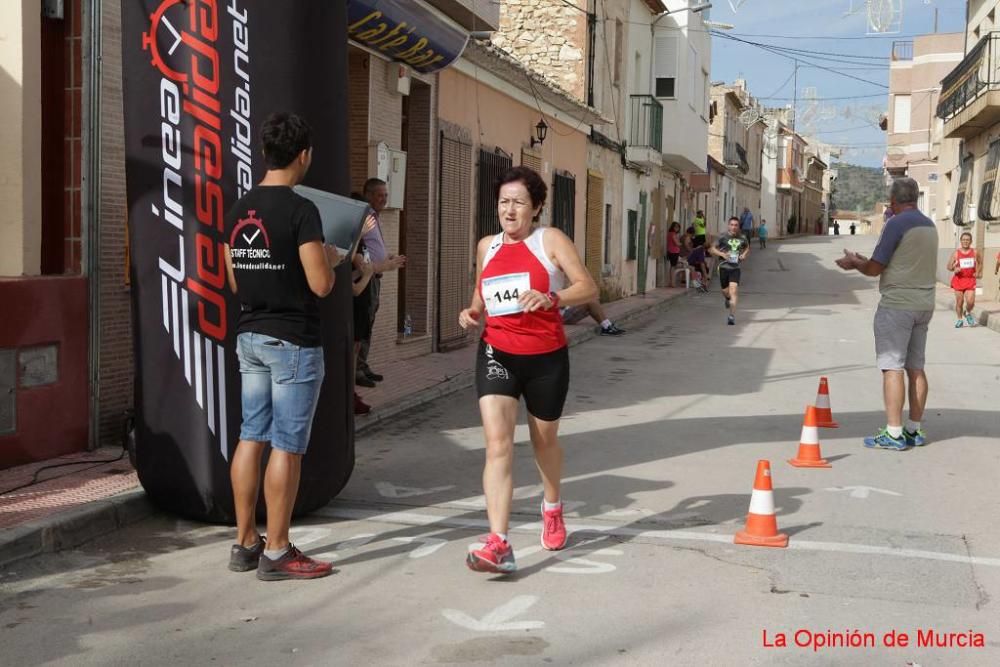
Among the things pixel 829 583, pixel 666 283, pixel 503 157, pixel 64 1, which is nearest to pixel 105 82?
pixel 64 1

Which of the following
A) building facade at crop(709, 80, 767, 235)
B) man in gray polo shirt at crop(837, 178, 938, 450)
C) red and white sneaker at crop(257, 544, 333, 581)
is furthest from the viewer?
building facade at crop(709, 80, 767, 235)

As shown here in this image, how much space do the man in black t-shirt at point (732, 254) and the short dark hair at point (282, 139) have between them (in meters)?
15.7

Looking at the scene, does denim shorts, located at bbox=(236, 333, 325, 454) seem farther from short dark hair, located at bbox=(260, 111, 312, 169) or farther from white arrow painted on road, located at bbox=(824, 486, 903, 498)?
white arrow painted on road, located at bbox=(824, 486, 903, 498)

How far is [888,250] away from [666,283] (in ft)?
89.6

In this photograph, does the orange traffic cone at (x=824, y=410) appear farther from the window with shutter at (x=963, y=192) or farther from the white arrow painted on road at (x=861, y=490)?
the window with shutter at (x=963, y=192)

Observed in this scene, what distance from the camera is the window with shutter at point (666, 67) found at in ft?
104

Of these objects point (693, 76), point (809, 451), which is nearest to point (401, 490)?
point (809, 451)

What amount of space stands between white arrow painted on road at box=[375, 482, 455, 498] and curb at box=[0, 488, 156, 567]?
1.37m

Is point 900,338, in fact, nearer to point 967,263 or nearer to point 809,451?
point 809,451

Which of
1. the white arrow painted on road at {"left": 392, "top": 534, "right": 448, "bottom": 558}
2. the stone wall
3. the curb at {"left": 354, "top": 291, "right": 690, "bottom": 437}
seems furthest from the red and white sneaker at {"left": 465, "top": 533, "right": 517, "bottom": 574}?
the stone wall

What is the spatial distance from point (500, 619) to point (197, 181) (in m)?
2.60

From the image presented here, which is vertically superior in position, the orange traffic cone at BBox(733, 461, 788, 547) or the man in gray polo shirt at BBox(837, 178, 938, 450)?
the man in gray polo shirt at BBox(837, 178, 938, 450)

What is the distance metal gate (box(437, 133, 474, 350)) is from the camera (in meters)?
15.1

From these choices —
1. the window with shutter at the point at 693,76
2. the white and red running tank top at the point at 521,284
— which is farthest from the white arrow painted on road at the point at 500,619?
the window with shutter at the point at 693,76
